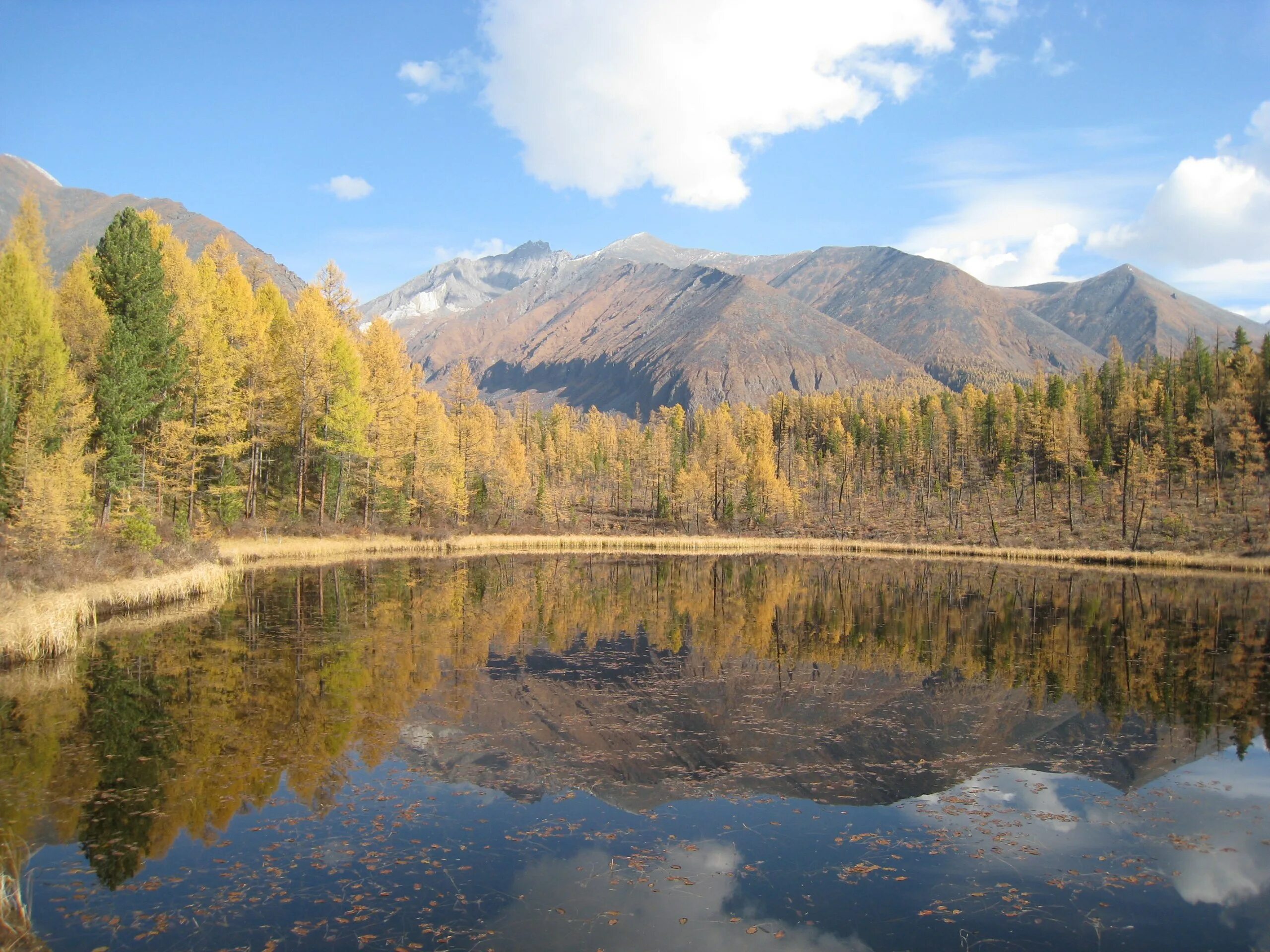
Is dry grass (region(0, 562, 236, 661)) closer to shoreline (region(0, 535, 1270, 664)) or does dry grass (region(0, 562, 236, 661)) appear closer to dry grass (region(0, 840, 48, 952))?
shoreline (region(0, 535, 1270, 664))

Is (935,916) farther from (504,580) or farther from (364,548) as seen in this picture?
(364,548)

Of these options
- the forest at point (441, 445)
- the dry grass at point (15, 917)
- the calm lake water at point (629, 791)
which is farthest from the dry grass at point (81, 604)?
the dry grass at point (15, 917)

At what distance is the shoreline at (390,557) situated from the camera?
23.0m

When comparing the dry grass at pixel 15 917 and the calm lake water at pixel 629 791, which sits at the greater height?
the dry grass at pixel 15 917

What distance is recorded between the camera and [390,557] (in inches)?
2357

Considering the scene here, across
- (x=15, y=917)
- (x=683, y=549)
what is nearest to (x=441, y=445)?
(x=683, y=549)

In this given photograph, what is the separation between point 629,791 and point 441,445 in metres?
60.8

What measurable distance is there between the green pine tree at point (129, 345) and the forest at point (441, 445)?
0.45 feet

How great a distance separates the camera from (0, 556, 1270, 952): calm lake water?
9.89m

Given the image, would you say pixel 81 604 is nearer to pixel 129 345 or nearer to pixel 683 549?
pixel 129 345

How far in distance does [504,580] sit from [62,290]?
3035 cm

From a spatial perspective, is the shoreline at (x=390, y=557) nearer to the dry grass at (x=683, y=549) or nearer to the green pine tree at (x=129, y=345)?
the dry grass at (x=683, y=549)

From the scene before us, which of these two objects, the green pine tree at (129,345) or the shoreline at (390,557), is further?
the green pine tree at (129,345)

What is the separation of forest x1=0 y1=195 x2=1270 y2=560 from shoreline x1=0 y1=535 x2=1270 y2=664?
2.39 m
